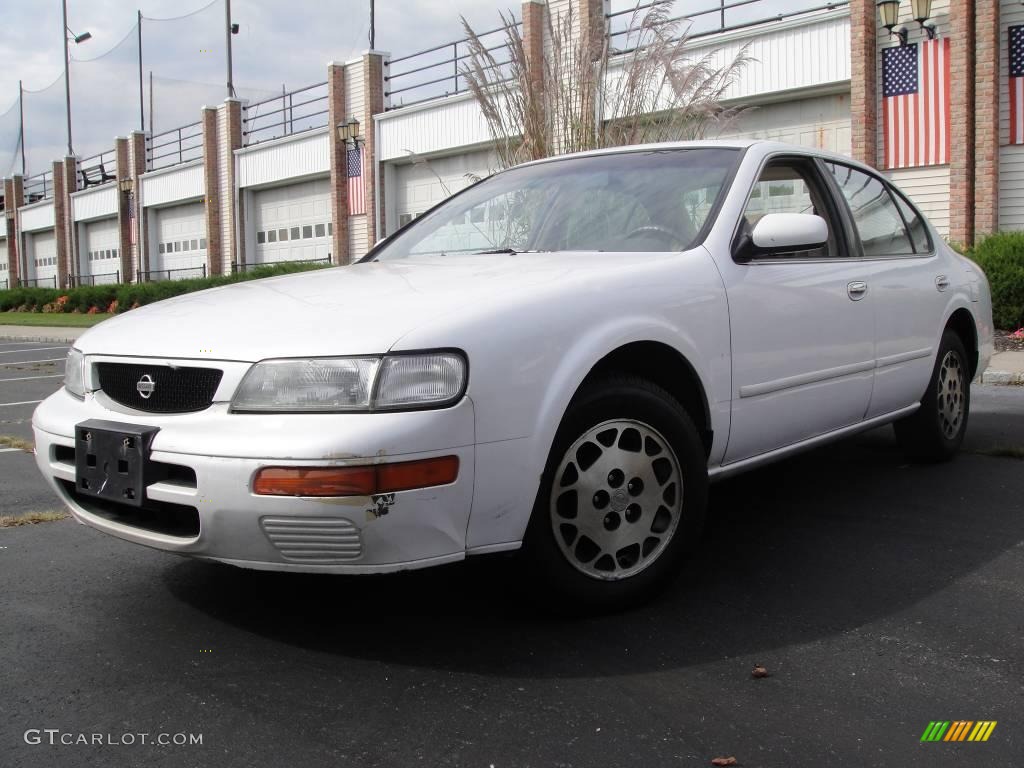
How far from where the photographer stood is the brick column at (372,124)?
88.5 ft

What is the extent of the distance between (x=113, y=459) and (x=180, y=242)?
120ft

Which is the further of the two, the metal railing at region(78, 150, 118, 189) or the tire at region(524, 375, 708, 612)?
the metal railing at region(78, 150, 118, 189)

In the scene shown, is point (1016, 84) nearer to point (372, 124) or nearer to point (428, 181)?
point (428, 181)

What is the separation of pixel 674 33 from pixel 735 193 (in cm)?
846

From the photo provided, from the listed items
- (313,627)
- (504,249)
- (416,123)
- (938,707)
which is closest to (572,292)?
(504,249)

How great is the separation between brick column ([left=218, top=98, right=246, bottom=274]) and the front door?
30.2m

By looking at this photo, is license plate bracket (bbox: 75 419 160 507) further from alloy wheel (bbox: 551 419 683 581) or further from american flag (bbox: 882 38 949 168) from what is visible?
american flag (bbox: 882 38 949 168)

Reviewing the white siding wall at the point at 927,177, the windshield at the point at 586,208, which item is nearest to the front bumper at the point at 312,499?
the windshield at the point at 586,208

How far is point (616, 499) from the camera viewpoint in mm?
2941

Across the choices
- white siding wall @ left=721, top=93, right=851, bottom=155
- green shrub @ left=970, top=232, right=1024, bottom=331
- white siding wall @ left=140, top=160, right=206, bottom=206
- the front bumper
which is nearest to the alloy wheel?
the front bumper

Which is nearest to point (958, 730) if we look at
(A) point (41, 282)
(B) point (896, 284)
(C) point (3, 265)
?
(B) point (896, 284)

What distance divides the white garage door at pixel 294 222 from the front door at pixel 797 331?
2577cm

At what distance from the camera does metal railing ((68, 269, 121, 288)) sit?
41.4 m

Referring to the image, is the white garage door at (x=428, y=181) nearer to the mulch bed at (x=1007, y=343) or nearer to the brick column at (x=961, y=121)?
the brick column at (x=961, y=121)
